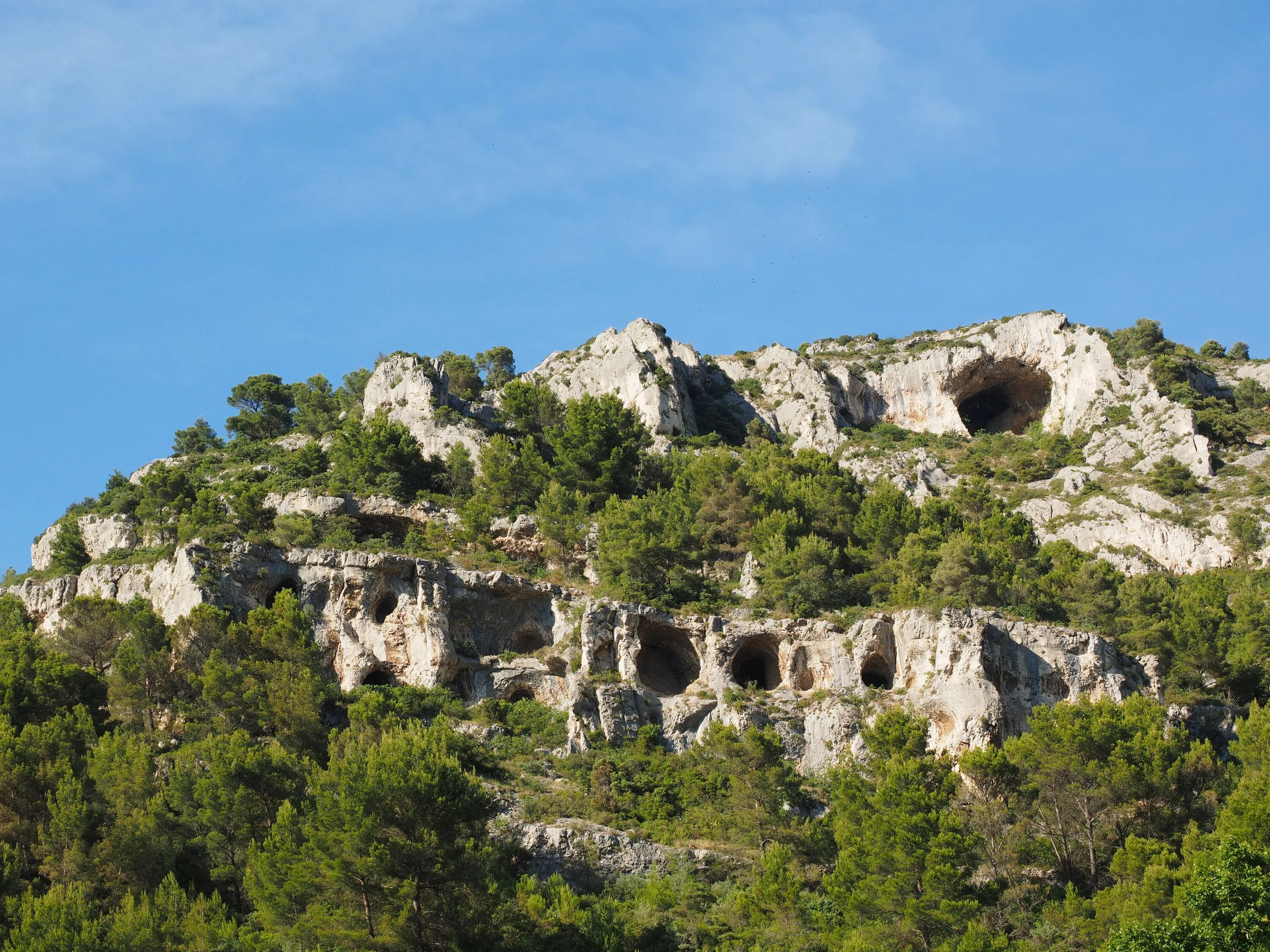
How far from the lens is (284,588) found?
5672cm

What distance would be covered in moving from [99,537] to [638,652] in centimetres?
3256

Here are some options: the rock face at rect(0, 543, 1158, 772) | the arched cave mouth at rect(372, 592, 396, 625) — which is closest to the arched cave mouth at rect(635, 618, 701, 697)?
the rock face at rect(0, 543, 1158, 772)

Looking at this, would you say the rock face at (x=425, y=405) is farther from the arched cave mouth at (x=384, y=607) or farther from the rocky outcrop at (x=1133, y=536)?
the rocky outcrop at (x=1133, y=536)

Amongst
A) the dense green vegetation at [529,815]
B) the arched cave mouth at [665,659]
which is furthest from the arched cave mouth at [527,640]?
the dense green vegetation at [529,815]

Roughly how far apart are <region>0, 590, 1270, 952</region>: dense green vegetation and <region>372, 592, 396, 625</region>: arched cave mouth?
5.18 m

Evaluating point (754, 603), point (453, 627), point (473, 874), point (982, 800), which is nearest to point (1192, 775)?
point (982, 800)

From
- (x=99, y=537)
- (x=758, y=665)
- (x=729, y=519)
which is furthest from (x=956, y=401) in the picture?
(x=99, y=537)

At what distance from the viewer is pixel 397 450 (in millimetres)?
69312

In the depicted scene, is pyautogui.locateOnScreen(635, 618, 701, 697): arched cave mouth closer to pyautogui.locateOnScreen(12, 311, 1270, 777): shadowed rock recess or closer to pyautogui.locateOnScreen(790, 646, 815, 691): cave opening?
pyautogui.locateOnScreen(12, 311, 1270, 777): shadowed rock recess

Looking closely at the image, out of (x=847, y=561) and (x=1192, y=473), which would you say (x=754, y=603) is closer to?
(x=847, y=561)

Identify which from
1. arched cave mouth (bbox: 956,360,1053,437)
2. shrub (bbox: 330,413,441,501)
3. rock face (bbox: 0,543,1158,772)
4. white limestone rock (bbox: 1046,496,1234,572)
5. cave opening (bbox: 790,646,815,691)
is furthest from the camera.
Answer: arched cave mouth (bbox: 956,360,1053,437)

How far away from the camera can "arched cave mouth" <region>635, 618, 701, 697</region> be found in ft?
178

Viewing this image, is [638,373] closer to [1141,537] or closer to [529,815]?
[1141,537]

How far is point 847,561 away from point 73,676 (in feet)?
109
